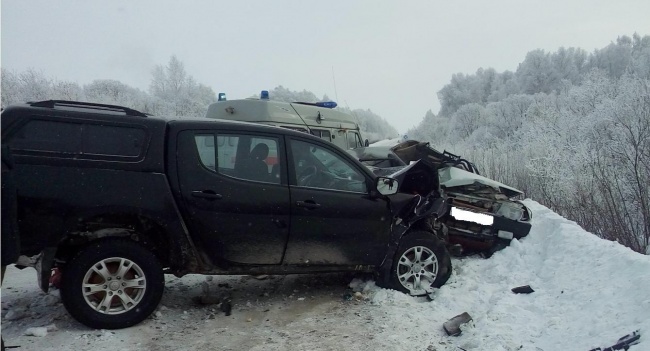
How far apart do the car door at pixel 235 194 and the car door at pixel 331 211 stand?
0.46 ft

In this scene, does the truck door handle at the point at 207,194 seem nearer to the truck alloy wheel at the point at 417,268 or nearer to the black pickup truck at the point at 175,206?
the black pickup truck at the point at 175,206

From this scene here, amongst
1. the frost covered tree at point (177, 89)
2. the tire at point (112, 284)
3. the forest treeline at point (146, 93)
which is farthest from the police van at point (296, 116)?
the frost covered tree at point (177, 89)

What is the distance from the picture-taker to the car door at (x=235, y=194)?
13.5 feet

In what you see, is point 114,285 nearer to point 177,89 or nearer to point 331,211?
point 331,211

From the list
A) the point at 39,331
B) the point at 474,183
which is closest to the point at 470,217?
the point at 474,183

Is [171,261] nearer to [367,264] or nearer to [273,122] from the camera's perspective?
[367,264]

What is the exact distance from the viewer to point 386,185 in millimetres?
4840

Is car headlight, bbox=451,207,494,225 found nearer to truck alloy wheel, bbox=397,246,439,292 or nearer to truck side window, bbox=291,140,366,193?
truck alloy wheel, bbox=397,246,439,292

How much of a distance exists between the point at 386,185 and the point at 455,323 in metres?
1.49

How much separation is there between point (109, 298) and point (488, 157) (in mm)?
24639

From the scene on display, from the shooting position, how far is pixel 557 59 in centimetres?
6662

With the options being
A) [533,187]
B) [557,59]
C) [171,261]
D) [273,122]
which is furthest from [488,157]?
[557,59]

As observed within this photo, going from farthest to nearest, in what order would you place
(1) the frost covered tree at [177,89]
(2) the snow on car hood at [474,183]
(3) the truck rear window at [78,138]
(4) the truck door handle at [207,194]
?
1. (1) the frost covered tree at [177,89]
2. (2) the snow on car hood at [474,183]
3. (4) the truck door handle at [207,194]
4. (3) the truck rear window at [78,138]

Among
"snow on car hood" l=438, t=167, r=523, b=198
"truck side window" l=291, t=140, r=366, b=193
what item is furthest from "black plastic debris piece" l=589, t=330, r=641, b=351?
"snow on car hood" l=438, t=167, r=523, b=198
